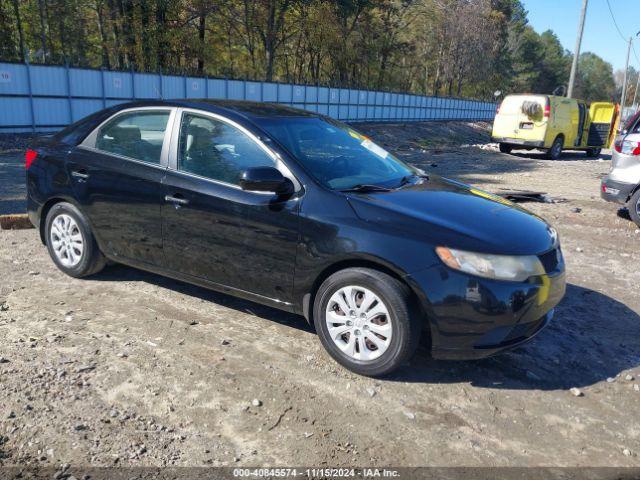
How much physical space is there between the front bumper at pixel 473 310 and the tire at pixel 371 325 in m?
0.13

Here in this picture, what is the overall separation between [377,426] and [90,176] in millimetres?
3174

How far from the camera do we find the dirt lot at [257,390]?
9.37 feet

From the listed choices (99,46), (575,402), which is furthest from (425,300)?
(99,46)

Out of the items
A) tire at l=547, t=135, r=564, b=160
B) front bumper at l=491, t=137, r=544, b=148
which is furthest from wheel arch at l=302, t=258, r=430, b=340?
tire at l=547, t=135, r=564, b=160

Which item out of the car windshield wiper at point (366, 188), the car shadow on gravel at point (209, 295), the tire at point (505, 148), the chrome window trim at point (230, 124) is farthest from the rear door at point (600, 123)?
the chrome window trim at point (230, 124)

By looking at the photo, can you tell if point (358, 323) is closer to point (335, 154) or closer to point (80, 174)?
point (335, 154)

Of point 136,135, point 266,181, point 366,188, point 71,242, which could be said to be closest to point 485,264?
point 366,188

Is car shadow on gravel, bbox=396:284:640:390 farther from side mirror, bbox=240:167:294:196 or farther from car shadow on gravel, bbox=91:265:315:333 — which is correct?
side mirror, bbox=240:167:294:196

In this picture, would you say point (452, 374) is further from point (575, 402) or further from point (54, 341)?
point (54, 341)

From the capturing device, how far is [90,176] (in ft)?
15.3

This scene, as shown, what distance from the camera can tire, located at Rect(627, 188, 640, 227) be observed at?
8.18 m

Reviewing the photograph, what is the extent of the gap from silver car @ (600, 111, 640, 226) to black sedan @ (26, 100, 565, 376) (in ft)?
16.2

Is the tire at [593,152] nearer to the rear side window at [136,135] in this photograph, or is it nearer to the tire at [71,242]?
the rear side window at [136,135]

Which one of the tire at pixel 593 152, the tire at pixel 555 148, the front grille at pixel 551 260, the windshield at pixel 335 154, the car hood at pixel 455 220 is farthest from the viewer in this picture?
the tire at pixel 593 152
